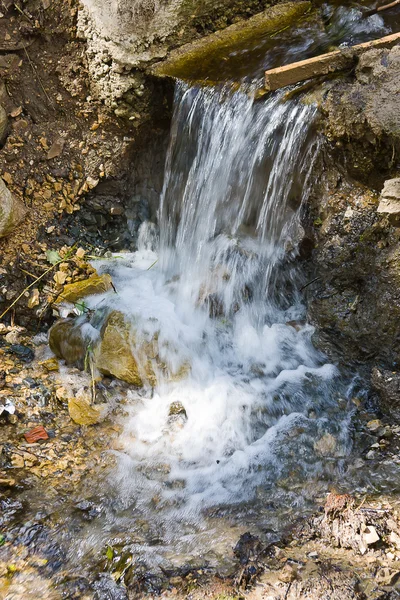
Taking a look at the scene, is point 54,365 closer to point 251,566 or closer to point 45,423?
point 45,423

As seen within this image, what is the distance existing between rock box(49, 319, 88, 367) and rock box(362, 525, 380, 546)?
2289 mm

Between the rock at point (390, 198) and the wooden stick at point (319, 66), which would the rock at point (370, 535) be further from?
the wooden stick at point (319, 66)

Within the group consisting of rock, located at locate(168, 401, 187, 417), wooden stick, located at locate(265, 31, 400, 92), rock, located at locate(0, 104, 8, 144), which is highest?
wooden stick, located at locate(265, 31, 400, 92)

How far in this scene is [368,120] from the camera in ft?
9.54

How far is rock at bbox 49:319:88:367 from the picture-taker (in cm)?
374

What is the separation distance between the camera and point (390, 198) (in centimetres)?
284

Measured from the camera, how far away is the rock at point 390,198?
9.25 ft

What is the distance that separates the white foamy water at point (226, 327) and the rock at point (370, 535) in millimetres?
593

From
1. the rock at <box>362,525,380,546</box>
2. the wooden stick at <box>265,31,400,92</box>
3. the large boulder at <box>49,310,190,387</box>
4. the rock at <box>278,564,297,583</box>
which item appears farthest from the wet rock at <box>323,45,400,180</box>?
the rock at <box>278,564,297,583</box>

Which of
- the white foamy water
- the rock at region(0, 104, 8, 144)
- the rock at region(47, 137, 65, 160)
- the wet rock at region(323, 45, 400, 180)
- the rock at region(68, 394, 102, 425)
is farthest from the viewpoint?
the rock at region(47, 137, 65, 160)

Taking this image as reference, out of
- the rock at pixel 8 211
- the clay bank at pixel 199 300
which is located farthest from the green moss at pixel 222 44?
the rock at pixel 8 211

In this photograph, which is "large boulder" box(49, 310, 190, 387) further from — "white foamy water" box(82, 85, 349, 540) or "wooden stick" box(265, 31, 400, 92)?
"wooden stick" box(265, 31, 400, 92)

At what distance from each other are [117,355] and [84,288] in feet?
2.72

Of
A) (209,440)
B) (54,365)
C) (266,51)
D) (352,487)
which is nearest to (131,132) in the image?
(266,51)
